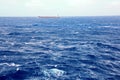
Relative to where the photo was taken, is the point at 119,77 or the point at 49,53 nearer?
→ the point at 119,77

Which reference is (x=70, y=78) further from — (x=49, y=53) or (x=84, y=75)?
(x=49, y=53)

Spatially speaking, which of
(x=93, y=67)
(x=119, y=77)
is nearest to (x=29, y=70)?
(x=93, y=67)

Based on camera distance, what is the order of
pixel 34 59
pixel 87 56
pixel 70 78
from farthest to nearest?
1. pixel 87 56
2. pixel 34 59
3. pixel 70 78

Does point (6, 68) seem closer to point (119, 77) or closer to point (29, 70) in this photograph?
point (29, 70)

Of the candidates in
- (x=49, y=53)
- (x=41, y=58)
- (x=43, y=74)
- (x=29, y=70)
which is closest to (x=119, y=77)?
(x=43, y=74)

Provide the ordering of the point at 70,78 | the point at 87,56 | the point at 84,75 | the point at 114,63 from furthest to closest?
the point at 87,56 → the point at 114,63 → the point at 84,75 → the point at 70,78

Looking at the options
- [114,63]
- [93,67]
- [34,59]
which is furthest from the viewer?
[34,59]

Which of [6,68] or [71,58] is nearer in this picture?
[6,68]

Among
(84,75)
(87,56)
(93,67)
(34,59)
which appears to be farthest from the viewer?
(87,56)

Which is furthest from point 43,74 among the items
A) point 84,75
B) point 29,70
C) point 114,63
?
point 114,63
